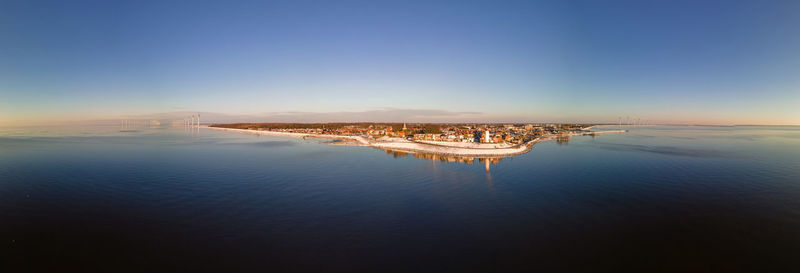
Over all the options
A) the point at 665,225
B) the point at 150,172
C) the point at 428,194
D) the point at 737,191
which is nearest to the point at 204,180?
the point at 150,172

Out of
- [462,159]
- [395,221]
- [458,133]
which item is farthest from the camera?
[458,133]

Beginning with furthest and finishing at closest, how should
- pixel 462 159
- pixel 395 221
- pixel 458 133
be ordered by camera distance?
1. pixel 458 133
2. pixel 462 159
3. pixel 395 221

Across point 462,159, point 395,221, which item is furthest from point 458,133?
point 395,221

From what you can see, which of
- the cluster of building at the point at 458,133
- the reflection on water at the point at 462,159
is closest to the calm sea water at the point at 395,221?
the reflection on water at the point at 462,159

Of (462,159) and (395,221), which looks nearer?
(395,221)

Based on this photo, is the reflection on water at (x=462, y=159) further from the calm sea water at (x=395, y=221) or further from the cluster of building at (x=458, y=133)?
the cluster of building at (x=458, y=133)

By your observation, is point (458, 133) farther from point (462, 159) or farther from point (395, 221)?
point (395, 221)

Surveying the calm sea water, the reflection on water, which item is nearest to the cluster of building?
the reflection on water

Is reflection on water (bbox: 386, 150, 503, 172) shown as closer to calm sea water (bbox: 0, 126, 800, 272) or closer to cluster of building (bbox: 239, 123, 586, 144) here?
calm sea water (bbox: 0, 126, 800, 272)
